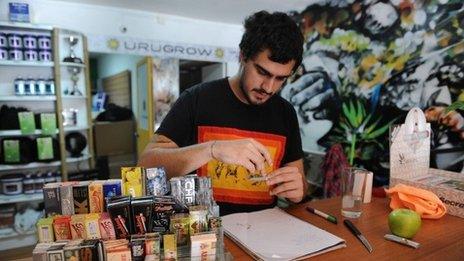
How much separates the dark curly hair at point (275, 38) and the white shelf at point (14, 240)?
129 inches

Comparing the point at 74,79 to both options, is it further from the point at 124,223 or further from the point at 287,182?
the point at 124,223

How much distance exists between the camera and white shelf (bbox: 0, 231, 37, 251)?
3098 mm

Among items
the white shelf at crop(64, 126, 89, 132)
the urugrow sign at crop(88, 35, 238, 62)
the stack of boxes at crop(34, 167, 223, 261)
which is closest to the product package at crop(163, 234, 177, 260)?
the stack of boxes at crop(34, 167, 223, 261)

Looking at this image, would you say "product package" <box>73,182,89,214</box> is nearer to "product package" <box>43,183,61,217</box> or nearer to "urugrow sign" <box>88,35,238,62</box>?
"product package" <box>43,183,61,217</box>

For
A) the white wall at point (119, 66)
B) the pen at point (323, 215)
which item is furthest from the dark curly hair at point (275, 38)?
the white wall at point (119, 66)

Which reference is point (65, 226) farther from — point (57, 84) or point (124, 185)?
point (57, 84)

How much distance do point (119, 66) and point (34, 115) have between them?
12.3 ft

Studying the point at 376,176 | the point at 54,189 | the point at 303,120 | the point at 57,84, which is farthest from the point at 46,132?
the point at 376,176

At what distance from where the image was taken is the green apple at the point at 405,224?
2.85 feet

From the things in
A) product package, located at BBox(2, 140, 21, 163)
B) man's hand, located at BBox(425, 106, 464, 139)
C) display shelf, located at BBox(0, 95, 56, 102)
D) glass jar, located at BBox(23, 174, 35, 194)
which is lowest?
glass jar, located at BBox(23, 174, 35, 194)

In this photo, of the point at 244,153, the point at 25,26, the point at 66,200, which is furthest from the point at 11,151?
the point at 244,153

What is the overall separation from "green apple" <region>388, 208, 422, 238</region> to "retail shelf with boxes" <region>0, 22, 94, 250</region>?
3328mm

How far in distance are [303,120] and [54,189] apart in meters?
2.77

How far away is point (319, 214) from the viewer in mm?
1072
